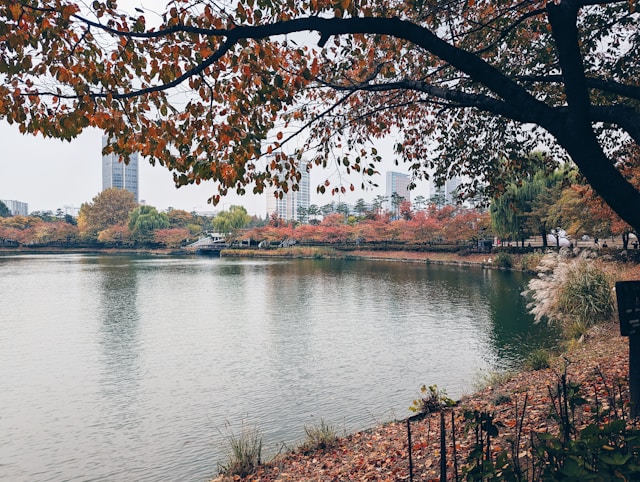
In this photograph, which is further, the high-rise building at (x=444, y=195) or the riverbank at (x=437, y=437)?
the high-rise building at (x=444, y=195)

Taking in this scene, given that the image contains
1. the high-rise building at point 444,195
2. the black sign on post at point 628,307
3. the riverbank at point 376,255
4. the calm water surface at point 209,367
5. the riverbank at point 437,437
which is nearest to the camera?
the black sign on post at point 628,307

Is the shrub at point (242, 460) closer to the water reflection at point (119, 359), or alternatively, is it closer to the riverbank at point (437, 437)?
the riverbank at point (437, 437)

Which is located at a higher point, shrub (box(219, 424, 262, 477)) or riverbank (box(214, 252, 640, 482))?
riverbank (box(214, 252, 640, 482))

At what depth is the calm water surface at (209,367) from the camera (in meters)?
7.94

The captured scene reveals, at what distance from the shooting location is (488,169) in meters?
8.29

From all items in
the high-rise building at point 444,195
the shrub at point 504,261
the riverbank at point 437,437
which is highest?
the high-rise building at point 444,195

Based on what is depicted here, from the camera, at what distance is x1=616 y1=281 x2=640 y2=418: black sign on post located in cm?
405

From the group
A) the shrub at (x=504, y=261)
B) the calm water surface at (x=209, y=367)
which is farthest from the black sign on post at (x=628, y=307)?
the shrub at (x=504, y=261)

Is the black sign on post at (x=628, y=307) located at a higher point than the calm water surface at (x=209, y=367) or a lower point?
higher

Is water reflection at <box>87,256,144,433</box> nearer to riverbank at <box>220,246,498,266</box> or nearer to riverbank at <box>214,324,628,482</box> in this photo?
riverbank at <box>214,324,628,482</box>

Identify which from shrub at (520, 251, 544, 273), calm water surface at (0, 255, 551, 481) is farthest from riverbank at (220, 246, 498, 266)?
calm water surface at (0, 255, 551, 481)

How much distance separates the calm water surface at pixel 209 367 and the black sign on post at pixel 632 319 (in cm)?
482

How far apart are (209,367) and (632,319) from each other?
10.5m

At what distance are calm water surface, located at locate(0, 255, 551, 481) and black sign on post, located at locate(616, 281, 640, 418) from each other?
4816 mm
